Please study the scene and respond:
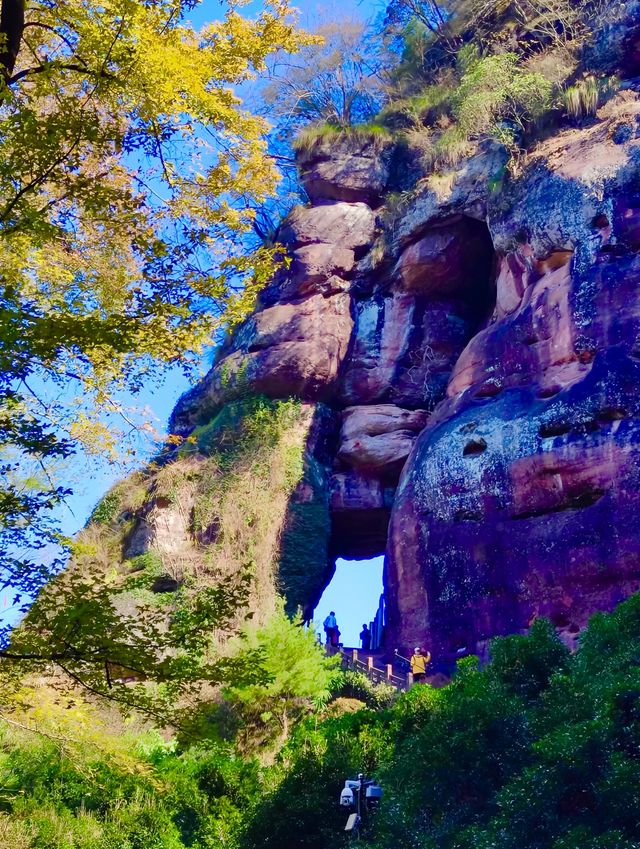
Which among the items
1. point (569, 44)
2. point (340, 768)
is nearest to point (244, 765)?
point (340, 768)

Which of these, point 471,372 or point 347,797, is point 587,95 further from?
point 347,797

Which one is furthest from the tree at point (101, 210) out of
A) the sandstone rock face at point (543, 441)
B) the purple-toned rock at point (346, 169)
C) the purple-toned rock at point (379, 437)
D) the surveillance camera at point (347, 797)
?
the purple-toned rock at point (346, 169)

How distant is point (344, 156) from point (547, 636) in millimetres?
18237

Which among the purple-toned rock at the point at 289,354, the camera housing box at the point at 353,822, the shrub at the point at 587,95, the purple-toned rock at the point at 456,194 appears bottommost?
the camera housing box at the point at 353,822

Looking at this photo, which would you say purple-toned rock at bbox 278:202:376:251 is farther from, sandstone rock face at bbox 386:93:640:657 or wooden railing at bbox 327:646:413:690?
wooden railing at bbox 327:646:413:690

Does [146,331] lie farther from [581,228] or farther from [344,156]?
[344,156]

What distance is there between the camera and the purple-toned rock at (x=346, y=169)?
2627 cm

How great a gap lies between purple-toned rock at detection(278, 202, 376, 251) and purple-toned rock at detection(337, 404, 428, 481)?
4796mm

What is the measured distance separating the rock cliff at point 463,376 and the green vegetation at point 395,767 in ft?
12.5

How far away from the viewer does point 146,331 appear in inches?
277

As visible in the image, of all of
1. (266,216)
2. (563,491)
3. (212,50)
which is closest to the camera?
(212,50)

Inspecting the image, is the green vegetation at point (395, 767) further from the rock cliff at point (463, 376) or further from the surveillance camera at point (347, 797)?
the rock cliff at point (463, 376)

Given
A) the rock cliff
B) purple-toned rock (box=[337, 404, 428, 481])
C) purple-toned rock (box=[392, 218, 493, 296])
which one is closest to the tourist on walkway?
the rock cliff

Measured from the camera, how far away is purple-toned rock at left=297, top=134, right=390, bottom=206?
26.3 metres
